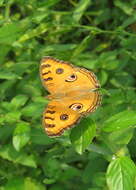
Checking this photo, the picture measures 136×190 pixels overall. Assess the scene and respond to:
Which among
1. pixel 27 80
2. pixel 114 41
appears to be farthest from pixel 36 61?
pixel 114 41

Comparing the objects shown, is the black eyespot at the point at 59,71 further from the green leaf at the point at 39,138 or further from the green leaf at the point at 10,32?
the green leaf at the point at 10,32

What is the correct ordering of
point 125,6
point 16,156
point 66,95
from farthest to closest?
point 125,6, point 16,156, point 66,95

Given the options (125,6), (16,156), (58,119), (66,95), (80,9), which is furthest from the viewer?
(125,6)

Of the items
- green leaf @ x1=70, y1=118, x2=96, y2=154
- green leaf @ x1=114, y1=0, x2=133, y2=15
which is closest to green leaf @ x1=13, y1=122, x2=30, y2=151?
green leaf @ x1=70, y1=118, x2=96, y2=154

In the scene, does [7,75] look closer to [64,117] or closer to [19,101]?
[19,101]

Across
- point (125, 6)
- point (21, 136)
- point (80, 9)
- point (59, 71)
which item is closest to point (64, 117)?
point (59, 71)

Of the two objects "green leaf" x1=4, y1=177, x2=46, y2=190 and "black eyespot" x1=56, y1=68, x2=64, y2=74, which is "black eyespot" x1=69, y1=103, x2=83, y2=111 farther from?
"green leaf" x1=4, y1=177, x2=46, y2=190

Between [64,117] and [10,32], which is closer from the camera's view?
[64,117]

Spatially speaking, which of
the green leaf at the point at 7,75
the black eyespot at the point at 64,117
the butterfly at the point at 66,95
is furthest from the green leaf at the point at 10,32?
the black eyespot at the point at 64,117
